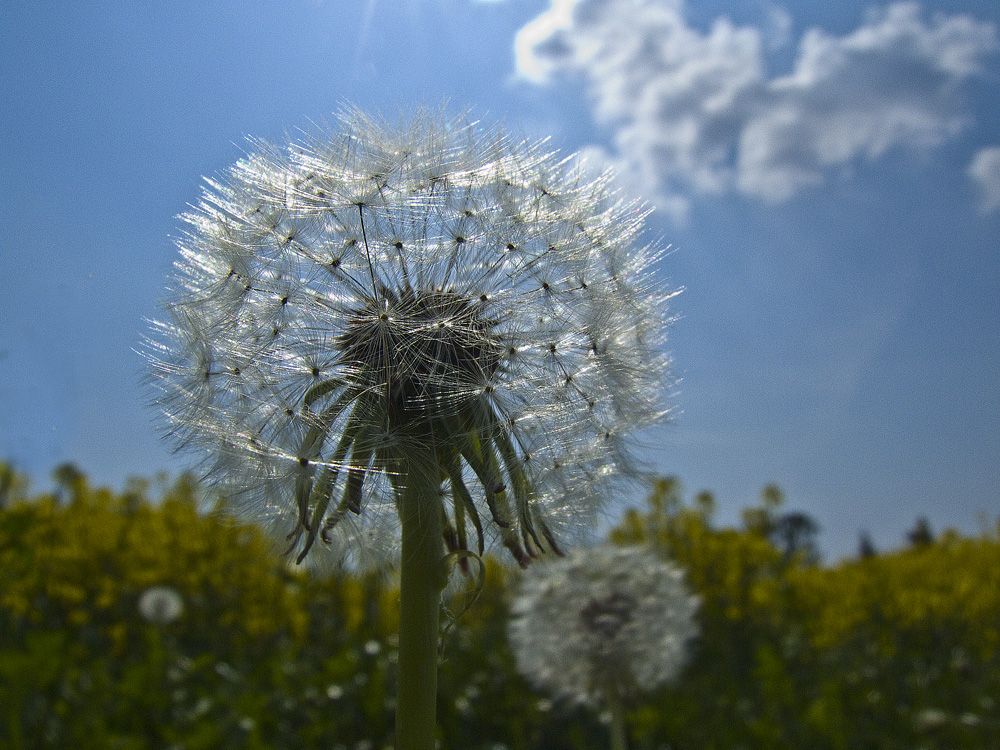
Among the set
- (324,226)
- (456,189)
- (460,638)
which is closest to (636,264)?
(456,189)

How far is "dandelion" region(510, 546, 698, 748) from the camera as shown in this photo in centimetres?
330

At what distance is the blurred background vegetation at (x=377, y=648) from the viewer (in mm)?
3695

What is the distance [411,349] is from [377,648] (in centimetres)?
339

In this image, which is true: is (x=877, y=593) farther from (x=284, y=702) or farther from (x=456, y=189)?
(x=456, y=189)

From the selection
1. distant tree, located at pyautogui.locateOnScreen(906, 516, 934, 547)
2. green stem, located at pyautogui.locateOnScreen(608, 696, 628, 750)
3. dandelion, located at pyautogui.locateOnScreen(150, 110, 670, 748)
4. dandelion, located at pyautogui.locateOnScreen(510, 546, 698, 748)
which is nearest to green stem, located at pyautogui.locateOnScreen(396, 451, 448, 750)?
dandelion, located at pyautogui.locateOnScreen(150, 110, 670, 748)

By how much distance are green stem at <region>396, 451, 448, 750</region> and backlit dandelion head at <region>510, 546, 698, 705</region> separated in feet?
6.55

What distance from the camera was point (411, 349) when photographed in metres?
1.59

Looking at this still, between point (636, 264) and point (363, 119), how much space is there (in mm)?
834

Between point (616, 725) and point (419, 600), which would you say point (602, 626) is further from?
point (419, 600)

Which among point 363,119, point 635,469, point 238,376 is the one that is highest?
point 363,119

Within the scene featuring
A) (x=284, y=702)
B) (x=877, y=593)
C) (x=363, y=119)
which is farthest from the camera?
(x=877, y=593)

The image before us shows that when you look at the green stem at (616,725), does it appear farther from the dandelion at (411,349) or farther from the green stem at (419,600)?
the green stem at (419,600)

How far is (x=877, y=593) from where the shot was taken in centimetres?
830

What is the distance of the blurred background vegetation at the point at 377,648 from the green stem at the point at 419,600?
48 centimetres
